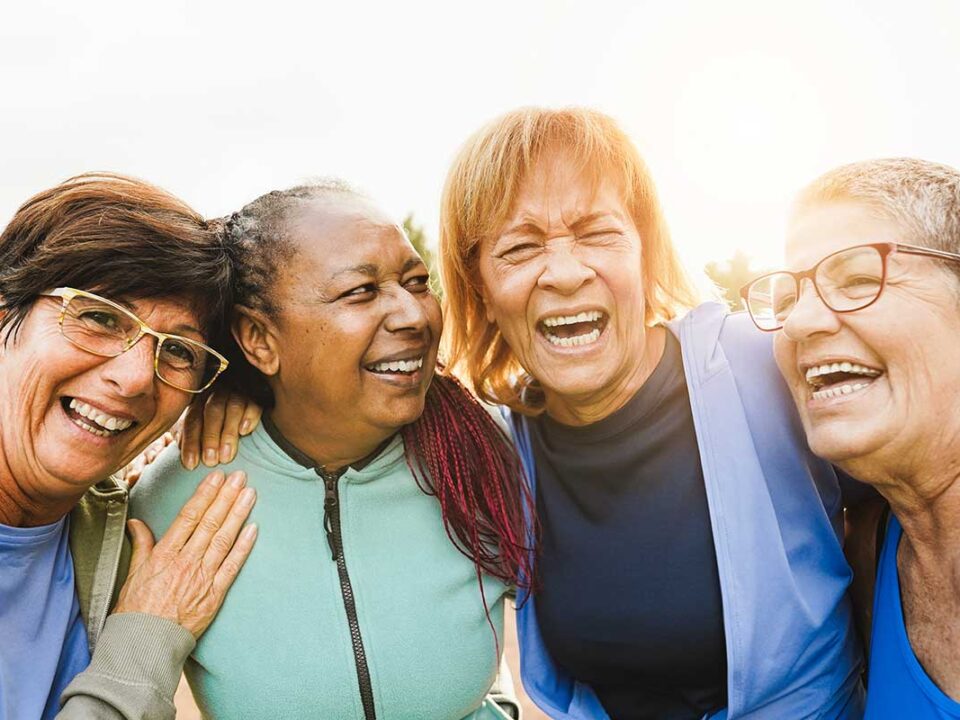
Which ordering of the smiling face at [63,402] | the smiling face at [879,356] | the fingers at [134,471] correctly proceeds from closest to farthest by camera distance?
the smiling face at [879,356] → the smiling face at [63,402] → the fingers at [134,471]

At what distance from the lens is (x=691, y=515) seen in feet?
7.63

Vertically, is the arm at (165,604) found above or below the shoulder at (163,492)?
below

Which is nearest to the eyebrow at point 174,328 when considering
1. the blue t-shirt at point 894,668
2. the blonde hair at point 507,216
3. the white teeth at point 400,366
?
the white teeth at point 400,366

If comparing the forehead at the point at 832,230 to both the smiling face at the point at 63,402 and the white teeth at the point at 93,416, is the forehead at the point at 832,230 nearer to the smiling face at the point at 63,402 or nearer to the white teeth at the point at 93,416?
the smiling face at the point at 63,402

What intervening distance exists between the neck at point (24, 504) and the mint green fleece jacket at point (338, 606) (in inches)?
12.6

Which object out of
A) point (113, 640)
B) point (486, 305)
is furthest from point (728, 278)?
point (113, 640)

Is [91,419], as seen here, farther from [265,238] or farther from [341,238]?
[341,238]

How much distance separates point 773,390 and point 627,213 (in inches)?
28.6

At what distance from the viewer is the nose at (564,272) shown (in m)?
2.34

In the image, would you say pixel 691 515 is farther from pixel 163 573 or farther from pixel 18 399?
pixel 18 399

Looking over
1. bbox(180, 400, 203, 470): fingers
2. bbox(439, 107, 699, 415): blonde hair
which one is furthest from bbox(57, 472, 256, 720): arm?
bbox(439, 107, 699, 415): blonde hair

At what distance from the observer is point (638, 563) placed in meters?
2.35

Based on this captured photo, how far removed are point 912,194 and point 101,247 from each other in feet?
6.90

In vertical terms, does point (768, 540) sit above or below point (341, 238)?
below
